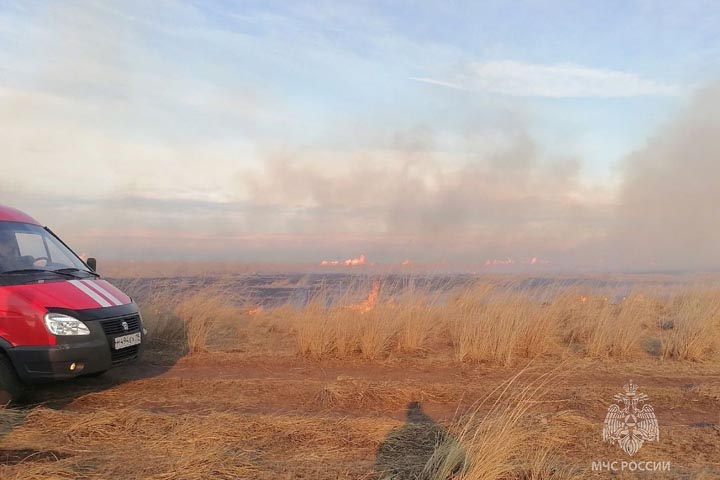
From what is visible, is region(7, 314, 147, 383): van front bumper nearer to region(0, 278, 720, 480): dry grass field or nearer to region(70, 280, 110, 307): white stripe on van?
region(70, 280, 110, 307): white stripe on van

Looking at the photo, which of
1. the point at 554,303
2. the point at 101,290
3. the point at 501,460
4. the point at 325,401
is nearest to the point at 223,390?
the point at 325,401

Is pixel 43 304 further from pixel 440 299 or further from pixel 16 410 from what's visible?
pixel 440 299

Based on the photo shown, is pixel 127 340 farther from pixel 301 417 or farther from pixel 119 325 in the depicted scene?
pixel 301 417

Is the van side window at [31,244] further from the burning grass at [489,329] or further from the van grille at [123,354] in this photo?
the burning grass at [489,329]

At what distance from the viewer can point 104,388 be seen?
7523mm

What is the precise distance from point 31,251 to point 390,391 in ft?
16.8

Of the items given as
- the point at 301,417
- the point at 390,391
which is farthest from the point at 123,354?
the point at 390,391

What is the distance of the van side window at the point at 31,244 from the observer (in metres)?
7.36

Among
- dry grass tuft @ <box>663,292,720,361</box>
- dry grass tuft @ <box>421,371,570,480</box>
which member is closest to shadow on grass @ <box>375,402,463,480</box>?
dry grass tuft @ <box>421,371,570,480</box>

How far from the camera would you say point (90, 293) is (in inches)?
271

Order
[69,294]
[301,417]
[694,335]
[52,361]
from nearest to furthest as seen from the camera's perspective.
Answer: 1. [301,417]
2. [52,361]
3. [69,294]
4. [694,335]

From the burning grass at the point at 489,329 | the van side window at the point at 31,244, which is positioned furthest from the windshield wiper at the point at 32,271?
the burning grass at the point at 489,329

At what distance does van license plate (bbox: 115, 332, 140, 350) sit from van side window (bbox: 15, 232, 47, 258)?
5.94ft

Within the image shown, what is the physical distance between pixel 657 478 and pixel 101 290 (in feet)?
21.1
